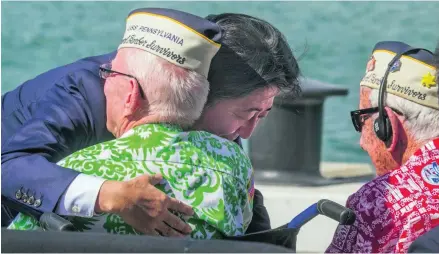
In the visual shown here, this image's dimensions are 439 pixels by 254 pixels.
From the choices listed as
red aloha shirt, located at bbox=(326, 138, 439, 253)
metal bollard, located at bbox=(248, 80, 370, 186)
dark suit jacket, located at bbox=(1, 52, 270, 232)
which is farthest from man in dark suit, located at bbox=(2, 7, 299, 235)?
metal bollard, located at bbox=(248, 80, 370, 186)

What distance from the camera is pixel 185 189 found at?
6.57 ft

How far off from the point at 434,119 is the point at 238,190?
2.98 ft

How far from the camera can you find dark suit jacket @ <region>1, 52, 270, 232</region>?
2184 millimetres

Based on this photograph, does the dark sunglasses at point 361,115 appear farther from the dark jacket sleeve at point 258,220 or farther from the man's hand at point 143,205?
the man's hand at point 143,205

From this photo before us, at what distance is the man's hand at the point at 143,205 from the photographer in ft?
6.47

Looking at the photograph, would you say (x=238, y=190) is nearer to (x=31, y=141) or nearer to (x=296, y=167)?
(x=31, y=141)

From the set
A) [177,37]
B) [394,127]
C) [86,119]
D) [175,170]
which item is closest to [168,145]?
[175,170]

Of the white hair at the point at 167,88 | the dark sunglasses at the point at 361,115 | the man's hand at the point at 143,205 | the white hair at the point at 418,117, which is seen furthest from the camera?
the dark sunglasses at the point at 361,115

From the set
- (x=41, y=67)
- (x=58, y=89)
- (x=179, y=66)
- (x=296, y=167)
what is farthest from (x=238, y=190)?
(x=41, y=67)

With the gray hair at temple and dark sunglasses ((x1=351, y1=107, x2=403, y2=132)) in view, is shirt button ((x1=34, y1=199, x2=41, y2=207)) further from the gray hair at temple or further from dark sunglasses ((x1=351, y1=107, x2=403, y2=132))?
dark sunglasses ((x1=351, y1=107, x2=403, y2=132))

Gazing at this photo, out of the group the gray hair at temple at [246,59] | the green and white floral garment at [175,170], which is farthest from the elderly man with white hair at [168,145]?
the gray hair at temple at [246,59]

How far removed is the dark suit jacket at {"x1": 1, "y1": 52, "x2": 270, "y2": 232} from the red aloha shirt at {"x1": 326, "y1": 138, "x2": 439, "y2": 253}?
0.27m

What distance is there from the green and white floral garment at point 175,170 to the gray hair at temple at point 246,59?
37 centimetres

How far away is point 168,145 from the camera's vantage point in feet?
6.59
